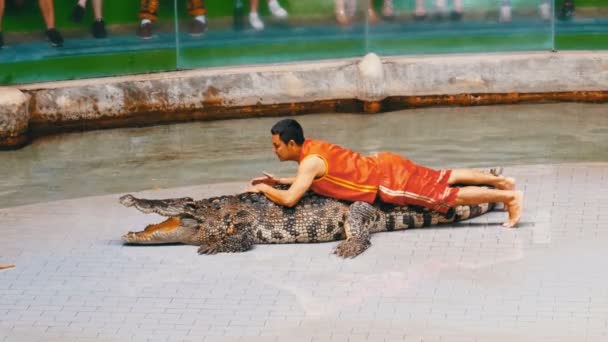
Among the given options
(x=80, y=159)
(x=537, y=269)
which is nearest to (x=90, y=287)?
(x=537, y=269)

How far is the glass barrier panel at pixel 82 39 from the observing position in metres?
13.4

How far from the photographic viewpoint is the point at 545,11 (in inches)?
576

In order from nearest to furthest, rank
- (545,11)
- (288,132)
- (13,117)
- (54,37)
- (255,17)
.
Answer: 1. (288,132)
2. (13,117)
3. (54,37)
4. (255,17)
5. (545,11)

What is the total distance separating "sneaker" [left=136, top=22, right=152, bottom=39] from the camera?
1394 centimetres

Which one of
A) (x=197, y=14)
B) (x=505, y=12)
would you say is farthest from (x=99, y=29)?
(x=505, y=12)

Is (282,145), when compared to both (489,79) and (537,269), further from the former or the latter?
(489,79)

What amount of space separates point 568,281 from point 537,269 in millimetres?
293

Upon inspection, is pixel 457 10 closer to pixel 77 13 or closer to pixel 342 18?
pixel 342 18

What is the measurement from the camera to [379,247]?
899 centimetres

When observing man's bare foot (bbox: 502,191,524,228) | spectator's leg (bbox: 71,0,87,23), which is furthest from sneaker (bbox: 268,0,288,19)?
man's bare foot (bbox: 502,191,524,228)

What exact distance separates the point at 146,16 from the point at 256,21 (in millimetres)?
1246

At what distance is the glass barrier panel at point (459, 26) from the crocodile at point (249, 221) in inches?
225

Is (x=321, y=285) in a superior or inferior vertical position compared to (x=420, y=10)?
inferior

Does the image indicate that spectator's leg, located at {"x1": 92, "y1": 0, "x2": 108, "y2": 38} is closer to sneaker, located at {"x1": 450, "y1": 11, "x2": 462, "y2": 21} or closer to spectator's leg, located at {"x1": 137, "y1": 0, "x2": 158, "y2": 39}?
spectator's leg, located at {"x1": 137, "y1": 0, "x2": 158, "y2": 39}
